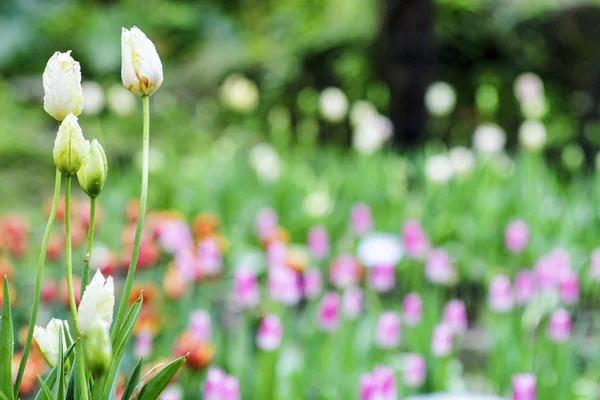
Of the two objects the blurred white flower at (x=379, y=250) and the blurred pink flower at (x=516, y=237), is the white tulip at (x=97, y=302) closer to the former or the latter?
the blurred white flower at (x=379, y=250)

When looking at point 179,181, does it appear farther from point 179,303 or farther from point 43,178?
point 43,178

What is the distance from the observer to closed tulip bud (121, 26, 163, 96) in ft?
2.14

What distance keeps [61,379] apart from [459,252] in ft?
6.79

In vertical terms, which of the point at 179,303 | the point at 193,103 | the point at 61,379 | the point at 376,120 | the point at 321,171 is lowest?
the point at 193,103

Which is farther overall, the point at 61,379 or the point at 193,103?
the point at 193,103

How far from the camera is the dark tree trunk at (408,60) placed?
3672 millimetres

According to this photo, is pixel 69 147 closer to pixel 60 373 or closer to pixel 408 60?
pixel 60 373

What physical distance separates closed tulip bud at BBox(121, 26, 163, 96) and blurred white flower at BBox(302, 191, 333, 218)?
2.08 metres

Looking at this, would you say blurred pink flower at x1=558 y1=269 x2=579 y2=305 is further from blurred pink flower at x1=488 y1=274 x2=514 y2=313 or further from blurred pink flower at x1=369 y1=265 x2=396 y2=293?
blurred pink flower at x1=369 y1=265 x2=396 y2=293

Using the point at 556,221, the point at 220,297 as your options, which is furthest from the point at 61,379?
the point at 556,221

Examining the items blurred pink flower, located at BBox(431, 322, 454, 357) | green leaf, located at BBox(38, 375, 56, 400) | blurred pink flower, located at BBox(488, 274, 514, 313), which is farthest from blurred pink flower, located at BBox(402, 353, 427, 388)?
green leaf, located at BBox(38, 375, 56, 400)

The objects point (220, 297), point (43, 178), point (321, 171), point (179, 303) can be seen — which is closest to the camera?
point (179, 303)

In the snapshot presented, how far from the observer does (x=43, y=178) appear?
15.4ft

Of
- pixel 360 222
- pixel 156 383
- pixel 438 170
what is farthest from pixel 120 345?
pixel 438 170
